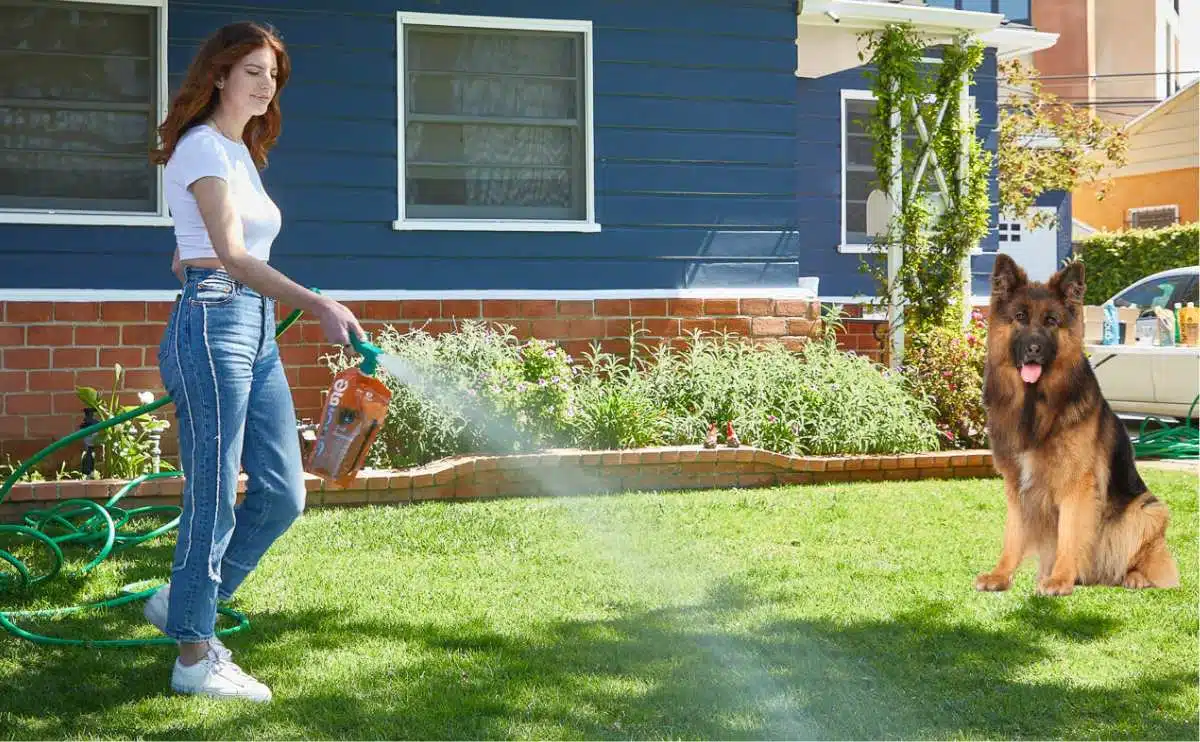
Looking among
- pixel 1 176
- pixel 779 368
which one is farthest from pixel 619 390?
pixel 1 176

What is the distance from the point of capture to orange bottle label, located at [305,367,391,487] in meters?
4.03

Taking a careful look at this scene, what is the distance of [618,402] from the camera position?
852 centimetres

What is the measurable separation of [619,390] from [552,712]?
517cm

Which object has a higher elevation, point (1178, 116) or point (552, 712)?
point (1178, 116)

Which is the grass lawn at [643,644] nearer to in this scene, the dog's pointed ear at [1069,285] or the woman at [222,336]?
the woman at [222,336]

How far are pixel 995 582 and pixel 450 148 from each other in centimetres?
669

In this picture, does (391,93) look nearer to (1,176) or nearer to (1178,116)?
(1,176)

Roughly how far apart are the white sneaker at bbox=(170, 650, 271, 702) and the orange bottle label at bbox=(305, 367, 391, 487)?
666 mm

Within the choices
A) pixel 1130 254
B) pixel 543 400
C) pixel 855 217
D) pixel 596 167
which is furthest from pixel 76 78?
pixel 1130 254

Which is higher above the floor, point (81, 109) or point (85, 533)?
point (81, 109)

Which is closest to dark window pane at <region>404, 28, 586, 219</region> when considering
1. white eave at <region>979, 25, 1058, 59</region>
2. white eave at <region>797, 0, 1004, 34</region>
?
white eave at <region>797, 0, 1004, 34</region>

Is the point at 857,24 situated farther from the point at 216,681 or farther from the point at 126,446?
the point at 216,681

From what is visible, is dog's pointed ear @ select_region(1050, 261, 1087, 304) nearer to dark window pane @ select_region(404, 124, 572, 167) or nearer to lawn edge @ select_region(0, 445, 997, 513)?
lawn edge @ select_region(0, 445, 997, 513)

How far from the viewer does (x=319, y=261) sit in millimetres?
9344
